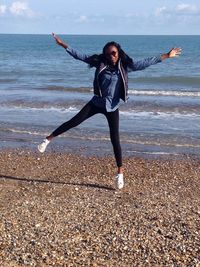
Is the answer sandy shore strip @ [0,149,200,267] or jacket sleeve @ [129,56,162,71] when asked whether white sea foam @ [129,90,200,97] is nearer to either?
sandy shore strip @ [0,149,200,267]

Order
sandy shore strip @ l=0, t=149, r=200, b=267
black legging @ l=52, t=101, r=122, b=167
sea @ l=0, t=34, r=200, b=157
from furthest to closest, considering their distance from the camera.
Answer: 1. sea @ l=0, t=34, r=200, b=157
2. black legging @ l=52, t=101, r=122, b=167
3. sandy shore strip @ l=0, t=149, r=200, b=267

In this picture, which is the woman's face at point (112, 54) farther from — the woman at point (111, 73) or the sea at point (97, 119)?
the sea at point (97, 119)

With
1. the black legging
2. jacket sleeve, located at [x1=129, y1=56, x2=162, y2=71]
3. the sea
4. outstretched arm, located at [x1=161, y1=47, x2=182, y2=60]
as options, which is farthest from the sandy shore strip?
outstretched arm, located at [x1=161, y1=47, x2=182, y2=60]

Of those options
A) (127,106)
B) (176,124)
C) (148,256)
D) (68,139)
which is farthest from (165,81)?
(148,256)

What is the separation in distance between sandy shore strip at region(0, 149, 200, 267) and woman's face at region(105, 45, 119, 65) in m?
1.80

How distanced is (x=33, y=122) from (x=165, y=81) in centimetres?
1639

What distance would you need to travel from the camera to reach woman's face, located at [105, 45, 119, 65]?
688 cm

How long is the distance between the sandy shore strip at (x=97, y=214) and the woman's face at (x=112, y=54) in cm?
180

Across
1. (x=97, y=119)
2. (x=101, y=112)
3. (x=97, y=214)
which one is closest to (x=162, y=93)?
(x=97, y=119)

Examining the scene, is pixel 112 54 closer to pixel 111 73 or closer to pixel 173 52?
pixel 111 73

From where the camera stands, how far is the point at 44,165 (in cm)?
935

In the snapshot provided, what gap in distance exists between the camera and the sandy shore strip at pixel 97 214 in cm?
518

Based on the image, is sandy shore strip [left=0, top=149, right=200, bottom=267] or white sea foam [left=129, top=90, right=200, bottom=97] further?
white sea foam [left=129, top=90, right=200, bottom=97]

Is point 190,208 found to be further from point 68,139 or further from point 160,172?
point 68,139
